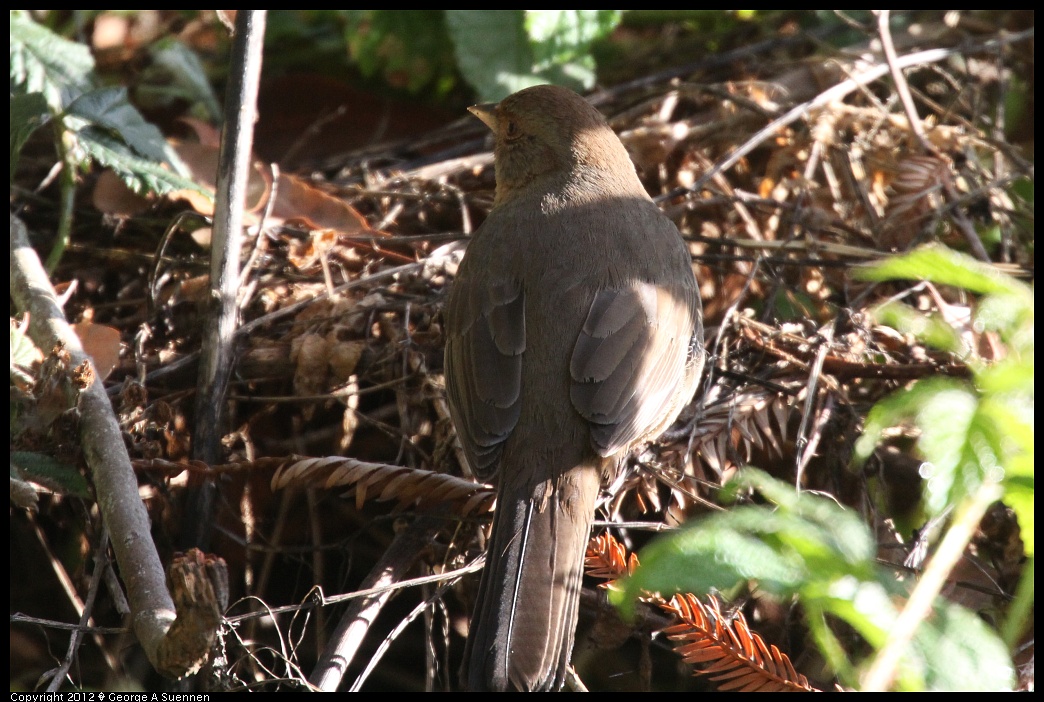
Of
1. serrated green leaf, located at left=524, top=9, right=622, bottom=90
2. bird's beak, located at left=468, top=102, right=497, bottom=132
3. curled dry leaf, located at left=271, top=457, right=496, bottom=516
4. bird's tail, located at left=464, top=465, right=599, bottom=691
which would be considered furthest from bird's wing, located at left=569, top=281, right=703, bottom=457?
serrated green leaf, located at left=524, top=9, right=622, bottom=90

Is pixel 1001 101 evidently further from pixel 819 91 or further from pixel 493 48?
pixel 493 48

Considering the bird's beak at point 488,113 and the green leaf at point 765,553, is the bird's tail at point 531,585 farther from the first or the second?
the bird's beak at point 488,113

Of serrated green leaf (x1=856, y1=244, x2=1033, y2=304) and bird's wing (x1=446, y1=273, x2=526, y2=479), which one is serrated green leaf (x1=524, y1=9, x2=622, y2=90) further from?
serrated green leaf (x1=856, y1=244, x2=1033, y2=304)

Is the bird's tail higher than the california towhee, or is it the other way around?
the california towhee

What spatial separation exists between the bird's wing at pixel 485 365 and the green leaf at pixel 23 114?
173 centimetres

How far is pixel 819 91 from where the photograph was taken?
4.79 metres

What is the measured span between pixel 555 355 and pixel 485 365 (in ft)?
0.78

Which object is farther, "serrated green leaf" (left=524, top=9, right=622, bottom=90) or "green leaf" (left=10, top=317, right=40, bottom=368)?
"serrated green leaf" (left=524, top=9, right=622, bottom=90)

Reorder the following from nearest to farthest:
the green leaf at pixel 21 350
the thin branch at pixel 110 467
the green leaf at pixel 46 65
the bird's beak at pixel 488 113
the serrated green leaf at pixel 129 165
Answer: the thin branch at pixel 110 467 → the green leaf at pixel 21 350 → the serrated green leaf at pixel 129 165 → the green leaf at pixel 46 65 → the bird's beak at pixel 488 113

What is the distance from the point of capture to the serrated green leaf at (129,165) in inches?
141

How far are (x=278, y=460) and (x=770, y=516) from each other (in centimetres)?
211

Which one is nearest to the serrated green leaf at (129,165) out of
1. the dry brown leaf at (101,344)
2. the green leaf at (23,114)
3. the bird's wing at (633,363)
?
the green leaf at (23,114)

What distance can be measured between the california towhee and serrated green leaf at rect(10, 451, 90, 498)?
1219mm

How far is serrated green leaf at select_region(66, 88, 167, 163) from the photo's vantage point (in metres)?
3.67
